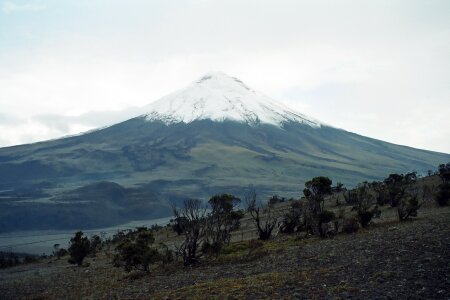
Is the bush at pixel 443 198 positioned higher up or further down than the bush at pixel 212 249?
higher up

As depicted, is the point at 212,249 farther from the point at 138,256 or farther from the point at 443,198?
the point at 443,198

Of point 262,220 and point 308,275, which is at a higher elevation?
point 262,220

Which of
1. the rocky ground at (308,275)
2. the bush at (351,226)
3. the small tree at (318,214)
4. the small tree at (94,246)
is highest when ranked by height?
the small tree at (318,214)

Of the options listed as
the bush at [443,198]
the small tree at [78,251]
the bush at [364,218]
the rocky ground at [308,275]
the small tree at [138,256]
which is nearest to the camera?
the rocky ground at [308,275]

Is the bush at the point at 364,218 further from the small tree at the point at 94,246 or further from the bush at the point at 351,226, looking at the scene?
the small tree at the point at 94,246

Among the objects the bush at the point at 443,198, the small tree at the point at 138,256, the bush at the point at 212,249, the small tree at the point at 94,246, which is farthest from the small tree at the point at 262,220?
the small tree at the point at 94,246

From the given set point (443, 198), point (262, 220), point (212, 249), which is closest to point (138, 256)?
point (212, 249)

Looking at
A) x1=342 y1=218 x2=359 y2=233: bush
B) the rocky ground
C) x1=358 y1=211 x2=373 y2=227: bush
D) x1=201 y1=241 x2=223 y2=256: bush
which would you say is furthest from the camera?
x1=358 y1=211 x2=373 y2=227: bush

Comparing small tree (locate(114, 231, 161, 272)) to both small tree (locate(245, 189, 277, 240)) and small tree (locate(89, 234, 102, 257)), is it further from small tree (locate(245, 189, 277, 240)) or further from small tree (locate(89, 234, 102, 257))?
small tree (locate(89, 234, 102, 257))

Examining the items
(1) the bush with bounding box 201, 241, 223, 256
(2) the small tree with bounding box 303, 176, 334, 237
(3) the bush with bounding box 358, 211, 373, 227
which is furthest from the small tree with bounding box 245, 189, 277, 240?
(3) the bush with bounding box 358, 211, 373, 227

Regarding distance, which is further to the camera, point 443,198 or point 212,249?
point 443,198
